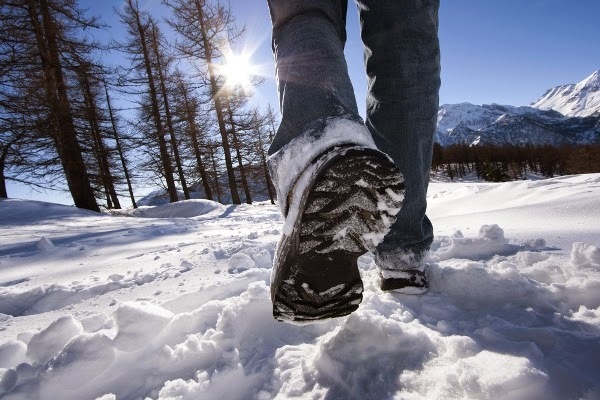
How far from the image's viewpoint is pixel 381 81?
894 mm

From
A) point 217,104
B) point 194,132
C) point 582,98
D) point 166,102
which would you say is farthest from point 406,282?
point 582,98

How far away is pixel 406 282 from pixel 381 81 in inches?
22.1

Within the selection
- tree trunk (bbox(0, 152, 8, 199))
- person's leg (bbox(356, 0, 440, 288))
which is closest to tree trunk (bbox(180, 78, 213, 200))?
tree trunk (bbox(0, 152, 8, 199))

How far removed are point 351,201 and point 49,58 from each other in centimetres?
887

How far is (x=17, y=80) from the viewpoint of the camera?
7469 mm

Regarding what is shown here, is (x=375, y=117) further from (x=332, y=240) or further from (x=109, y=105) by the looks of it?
(x=109, y=105)

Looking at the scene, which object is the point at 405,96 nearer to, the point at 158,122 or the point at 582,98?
the point at 158,122

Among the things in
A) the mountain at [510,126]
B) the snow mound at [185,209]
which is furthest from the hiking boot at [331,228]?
the mountain at [510,126]

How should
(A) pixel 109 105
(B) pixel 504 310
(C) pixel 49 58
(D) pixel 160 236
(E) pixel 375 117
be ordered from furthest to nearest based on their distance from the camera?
(A) pixel 109 105
(C) pixel 49 58
(D) pixel 160 236
(E) pixel 375 117
(B) pixel 504 310

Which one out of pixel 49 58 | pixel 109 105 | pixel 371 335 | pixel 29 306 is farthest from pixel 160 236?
pixel 109 105

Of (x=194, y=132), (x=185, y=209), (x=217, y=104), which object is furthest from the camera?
(x=194, y=132)

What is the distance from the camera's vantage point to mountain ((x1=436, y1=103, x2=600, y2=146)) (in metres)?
129

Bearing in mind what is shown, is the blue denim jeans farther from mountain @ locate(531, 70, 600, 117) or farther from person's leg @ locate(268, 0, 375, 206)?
mountain @ locate(531, 70, 600, 117)

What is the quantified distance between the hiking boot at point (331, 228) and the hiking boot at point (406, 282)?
0.34 meters
